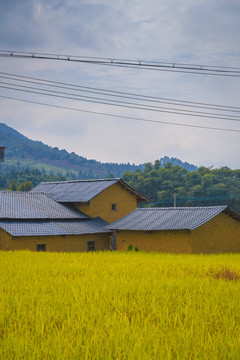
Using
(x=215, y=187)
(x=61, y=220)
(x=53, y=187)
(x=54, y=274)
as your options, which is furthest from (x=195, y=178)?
(x=54, y=274)

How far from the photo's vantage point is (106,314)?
872 centimetres

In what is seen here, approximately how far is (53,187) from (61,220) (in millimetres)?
8558

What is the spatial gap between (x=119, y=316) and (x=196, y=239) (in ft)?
58.9

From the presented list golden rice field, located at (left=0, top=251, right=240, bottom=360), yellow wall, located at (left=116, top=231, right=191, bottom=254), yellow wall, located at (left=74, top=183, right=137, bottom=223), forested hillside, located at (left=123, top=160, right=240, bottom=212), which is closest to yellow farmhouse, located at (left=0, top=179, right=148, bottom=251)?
yellow wall, located at (left=74, top=183, right=137, bottom=223)

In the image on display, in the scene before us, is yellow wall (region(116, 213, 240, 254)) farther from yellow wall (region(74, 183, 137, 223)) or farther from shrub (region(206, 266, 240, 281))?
shrub (region(206, 266, 240, 281))

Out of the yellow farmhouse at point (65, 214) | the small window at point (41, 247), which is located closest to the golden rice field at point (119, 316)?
the yellow farmhouse at point (65, 214)

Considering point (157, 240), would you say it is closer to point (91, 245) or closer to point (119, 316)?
point (91, 245)

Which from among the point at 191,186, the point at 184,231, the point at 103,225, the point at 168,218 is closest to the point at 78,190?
the point at 103,225

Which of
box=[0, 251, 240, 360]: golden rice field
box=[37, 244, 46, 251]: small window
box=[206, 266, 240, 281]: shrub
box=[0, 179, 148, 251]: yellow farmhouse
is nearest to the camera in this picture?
box=[0, 251, 240, 360]: golden rice field

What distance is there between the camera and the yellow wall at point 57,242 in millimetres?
27047

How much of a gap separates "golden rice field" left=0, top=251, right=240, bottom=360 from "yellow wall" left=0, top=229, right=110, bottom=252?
11409 millimetres

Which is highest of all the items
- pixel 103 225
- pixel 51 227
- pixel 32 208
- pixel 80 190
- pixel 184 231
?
pixel 80 190

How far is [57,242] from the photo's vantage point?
29.0m

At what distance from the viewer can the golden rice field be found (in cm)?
635
